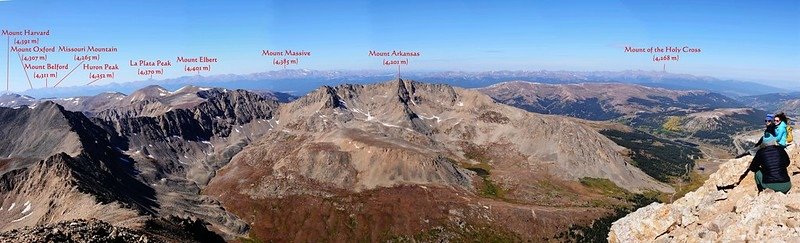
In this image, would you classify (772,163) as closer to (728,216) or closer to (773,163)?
(773,163)

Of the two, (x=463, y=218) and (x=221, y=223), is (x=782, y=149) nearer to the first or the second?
(x=463, y=218)

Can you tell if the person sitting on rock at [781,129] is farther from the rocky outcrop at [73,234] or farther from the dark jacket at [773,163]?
the rocky outcrop at [73,234]

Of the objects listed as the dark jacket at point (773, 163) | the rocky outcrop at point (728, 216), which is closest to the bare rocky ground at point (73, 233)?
the rocky outcrop at point (728, 216)

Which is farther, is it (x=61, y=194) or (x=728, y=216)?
(x=61, y=194)

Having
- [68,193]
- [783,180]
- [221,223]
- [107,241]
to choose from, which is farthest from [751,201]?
[221,223]

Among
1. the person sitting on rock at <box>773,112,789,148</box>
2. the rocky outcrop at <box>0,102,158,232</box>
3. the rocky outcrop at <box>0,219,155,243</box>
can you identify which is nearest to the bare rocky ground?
the rocky outcrop at <box>0,219,155,243</box>

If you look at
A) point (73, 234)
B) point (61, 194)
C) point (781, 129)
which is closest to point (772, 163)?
point (781, 129)

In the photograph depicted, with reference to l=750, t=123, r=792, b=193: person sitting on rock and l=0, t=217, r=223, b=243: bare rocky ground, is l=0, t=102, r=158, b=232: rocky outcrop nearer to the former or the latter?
l=0, t=217, r=223, b=243: bare rocky ground

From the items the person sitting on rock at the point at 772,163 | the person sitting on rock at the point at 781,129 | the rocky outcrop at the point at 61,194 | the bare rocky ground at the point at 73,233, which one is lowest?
the rocky outcrop at the point at 61,194
